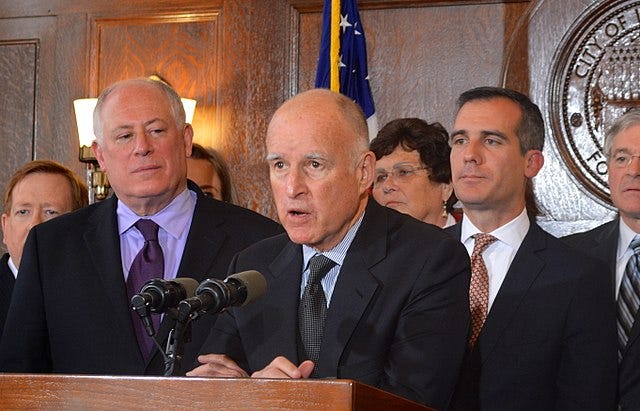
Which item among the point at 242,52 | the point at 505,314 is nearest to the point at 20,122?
the point at 242,52

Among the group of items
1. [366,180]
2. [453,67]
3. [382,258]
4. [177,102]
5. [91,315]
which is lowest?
[91,315]

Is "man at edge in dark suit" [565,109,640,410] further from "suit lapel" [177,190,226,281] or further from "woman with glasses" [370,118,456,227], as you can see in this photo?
"suit lapel" [177,190,226,281]

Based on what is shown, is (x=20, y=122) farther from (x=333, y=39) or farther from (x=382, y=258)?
(x=382, y=258)

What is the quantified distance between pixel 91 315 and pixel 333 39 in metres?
2.78

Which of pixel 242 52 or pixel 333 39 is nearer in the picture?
pixel 333 39

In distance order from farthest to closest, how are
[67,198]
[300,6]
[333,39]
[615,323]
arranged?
[300,6]
[333,39]
[67,198]
[615,323]

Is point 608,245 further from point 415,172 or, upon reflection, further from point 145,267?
point 145,267

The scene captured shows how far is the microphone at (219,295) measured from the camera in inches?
96.3

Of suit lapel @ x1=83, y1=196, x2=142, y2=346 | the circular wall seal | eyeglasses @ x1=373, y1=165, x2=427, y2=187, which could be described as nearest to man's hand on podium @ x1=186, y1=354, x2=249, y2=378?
suit lapel @ x1=83, y1=196, x2=142, y2=346

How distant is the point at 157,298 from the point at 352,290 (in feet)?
2.21

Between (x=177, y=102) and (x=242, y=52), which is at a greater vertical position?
(x=242, y=52)

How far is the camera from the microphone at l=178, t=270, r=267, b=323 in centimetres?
245

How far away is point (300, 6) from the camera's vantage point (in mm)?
6586

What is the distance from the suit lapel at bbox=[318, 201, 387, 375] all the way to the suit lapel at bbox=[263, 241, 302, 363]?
0.35ft
